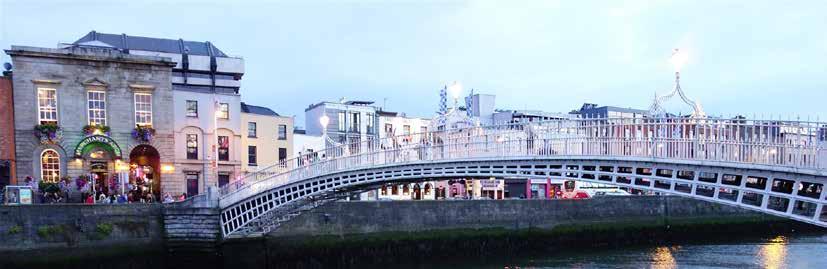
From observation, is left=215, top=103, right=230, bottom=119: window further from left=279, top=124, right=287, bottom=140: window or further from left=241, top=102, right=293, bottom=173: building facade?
left=279, top=124, right=287, bottom=140: window

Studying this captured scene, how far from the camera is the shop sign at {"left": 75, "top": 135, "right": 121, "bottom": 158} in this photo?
1090 inches

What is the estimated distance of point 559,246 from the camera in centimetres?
3291

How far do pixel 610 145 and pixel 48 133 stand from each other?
73.4ft

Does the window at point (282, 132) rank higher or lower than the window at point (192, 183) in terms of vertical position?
higher

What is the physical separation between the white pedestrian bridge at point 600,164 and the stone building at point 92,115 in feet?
23.8

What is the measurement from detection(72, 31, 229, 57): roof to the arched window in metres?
10.0

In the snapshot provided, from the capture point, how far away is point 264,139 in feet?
114

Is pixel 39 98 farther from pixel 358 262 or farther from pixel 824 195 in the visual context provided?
pixel 824 195

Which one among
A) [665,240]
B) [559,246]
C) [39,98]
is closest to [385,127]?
[559,246]

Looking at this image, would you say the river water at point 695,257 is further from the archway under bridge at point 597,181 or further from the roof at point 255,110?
the roof at point 255,110

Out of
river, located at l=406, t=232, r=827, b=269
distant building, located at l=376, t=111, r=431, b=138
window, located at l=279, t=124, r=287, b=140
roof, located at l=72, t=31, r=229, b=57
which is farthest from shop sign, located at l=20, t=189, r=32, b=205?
distant building, located at l=376, t=111, r=431, b=138

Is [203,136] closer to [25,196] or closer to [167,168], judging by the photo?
[167,168]

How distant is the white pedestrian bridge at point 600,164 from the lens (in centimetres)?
1318

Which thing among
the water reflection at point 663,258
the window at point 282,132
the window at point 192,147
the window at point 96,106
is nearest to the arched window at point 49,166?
the window at point 96,106
